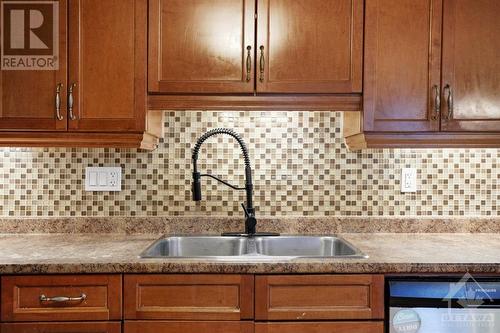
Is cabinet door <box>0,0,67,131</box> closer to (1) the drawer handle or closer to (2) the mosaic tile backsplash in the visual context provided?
(2) the mosaic tile backsplash

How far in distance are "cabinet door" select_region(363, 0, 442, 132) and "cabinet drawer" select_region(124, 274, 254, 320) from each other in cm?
83

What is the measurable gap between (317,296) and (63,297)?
2.78ft

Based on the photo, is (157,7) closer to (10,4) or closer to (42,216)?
(10,4)

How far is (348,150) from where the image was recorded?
210cm

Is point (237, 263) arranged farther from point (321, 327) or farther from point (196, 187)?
point (196, 187)

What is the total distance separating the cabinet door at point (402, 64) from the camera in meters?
1.79

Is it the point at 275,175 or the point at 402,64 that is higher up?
the point at 402,64

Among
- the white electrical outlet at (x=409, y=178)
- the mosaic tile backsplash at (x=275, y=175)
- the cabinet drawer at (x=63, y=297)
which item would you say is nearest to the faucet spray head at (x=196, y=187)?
the mosaic tile backsplash at (x=275, y=175)

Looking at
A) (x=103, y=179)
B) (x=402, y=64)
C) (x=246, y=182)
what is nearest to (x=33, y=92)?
(x=103, y=179)

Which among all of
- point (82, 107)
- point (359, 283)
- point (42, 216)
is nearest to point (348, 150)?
point (359, 283)

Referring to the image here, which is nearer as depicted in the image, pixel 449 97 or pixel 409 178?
pixel 449 97

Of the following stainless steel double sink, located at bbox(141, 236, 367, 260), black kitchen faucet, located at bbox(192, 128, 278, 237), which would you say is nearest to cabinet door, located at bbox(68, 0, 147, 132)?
black kitchen faucet, located at bbox(192, 128, 278, 237)

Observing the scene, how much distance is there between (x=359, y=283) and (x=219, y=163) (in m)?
0.88

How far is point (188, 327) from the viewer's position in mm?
1505
